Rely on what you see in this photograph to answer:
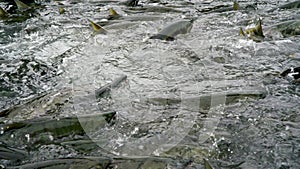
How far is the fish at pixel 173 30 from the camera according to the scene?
5812mm

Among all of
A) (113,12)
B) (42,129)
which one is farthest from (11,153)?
(113,12)

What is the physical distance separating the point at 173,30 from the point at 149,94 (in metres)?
2.00

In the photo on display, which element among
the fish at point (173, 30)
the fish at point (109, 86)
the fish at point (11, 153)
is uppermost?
the fish at point (173, 30)

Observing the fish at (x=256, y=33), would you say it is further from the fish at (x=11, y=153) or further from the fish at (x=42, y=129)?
the fish at (x=11, y=153)

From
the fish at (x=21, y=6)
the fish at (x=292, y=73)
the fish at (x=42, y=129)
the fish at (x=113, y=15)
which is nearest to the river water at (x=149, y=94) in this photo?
the fish at (x=42, y=129)

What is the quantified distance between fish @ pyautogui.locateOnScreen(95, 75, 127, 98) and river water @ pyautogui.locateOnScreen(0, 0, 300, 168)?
0.04 metres

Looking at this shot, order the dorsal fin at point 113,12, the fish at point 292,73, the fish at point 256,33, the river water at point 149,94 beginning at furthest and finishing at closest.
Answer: the dorsal fin at point 113,12 → the fish at point 256,33 → the fish at point 292,73 → the river water at point 149,94

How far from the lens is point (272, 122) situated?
11.3 feet

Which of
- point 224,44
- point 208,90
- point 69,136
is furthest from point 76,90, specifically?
point 224,44

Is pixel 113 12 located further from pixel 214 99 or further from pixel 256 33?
pixel 214 99

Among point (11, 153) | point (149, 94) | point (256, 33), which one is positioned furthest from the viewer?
point (256, 33)

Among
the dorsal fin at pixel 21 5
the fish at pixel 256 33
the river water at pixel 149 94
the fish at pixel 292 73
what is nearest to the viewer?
the river water at pixel 149 94

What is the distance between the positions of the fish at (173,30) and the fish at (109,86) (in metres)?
1.42

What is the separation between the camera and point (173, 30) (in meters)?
5.94
